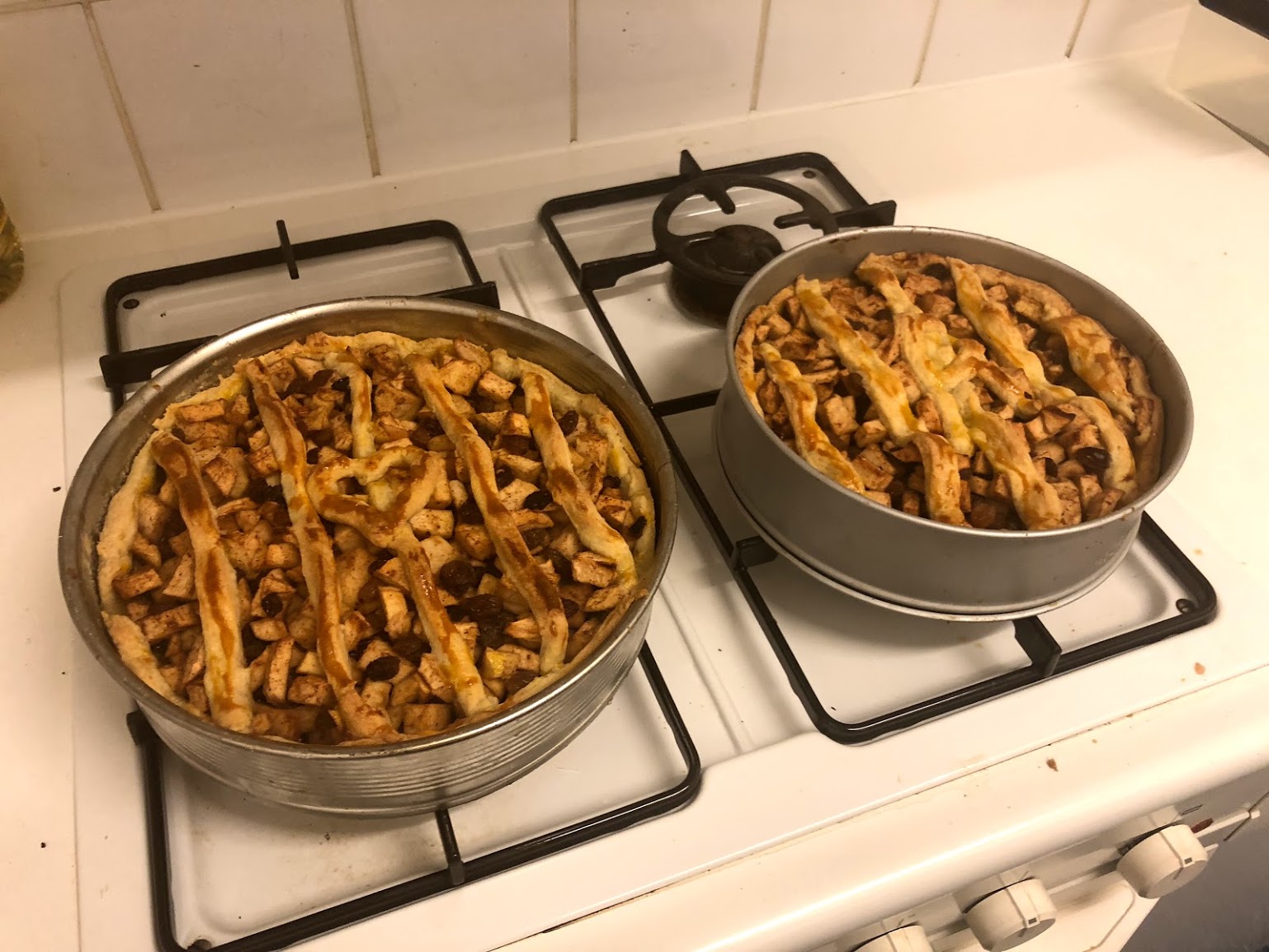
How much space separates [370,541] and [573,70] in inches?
23.5

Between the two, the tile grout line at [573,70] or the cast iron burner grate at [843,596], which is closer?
the cast iron burner grate at [843,596]

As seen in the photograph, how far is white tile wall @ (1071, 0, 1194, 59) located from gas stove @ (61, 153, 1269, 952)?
63 cm

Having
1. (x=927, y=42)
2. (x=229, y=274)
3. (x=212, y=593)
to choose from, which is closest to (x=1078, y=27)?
(x=927, y=42)

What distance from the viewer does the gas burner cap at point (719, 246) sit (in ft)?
2.74

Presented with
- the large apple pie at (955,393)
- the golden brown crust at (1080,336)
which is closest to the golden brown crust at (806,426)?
the large apple pie at (955,393)

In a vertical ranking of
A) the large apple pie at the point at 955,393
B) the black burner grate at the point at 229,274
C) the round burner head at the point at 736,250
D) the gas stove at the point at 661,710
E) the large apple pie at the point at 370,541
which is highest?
the large apple pie at the point at 955,393

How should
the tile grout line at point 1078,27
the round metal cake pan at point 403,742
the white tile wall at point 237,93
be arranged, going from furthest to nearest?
1. the tile grout line at point 1078,27
2. the white tile wall at point 237,93
3. the round metal cake pan at point 403,742

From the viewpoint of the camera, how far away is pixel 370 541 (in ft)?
1.96

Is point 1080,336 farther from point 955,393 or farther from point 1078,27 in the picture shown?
point 1078,27

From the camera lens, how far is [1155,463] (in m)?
0.66

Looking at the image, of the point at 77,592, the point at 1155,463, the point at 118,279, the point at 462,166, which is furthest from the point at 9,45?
A: the point at 1155,463

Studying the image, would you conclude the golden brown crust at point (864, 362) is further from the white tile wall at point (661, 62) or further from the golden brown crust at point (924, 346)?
the white tile wall at point (661, 62)

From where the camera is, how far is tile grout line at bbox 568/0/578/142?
0.92 meters

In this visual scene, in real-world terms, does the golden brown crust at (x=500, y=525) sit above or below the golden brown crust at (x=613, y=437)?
above
